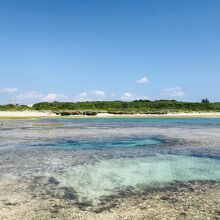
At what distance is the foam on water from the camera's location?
1443 cm

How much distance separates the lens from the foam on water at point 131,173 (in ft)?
47.3

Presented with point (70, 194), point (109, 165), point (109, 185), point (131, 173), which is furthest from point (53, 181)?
point (109, 165)

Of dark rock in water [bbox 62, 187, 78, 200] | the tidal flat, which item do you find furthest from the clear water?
dark rock in water [bbox 62, 187, 78, 200]

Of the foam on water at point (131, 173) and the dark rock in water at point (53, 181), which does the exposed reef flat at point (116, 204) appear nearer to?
the dark rock in water at point (53, 181)

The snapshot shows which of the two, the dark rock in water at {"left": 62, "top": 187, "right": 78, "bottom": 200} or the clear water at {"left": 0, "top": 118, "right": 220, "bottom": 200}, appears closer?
the dark rock in water at {"left": 62, "top": 187, "right": 78, "bottom": 200}

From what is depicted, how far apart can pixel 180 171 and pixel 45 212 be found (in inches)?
349

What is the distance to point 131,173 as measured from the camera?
17078 mm

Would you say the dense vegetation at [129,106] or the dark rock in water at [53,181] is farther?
the dense vegetation at [129,106]

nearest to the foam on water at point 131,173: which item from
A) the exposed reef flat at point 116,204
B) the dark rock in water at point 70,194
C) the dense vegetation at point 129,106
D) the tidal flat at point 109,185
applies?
the tidal flat at point 109,185

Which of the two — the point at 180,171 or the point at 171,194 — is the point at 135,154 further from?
the point at 171,194

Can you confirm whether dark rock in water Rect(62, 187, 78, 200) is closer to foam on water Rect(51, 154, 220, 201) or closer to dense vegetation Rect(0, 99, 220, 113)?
foam on water Rect(51, 154, 220, 201)

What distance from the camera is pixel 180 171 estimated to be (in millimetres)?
17734

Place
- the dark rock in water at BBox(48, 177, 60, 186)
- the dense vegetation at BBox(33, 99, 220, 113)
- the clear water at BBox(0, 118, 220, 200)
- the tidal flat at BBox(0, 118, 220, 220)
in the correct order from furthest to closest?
1. the dense vegetation at BBox(33, 99, 220, 113)
2. the clear water at BBox(0, 118, 220, 200)
3. the dark rock in water at BBox(48, 177, 60, 186)
4. the tidal flat at BBox(0, 118, 220, 220)

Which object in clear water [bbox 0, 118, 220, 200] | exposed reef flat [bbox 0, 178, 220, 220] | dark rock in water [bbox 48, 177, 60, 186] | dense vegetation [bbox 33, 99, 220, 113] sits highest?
dense vegetation [bbox 33, 99, 220, 113]
